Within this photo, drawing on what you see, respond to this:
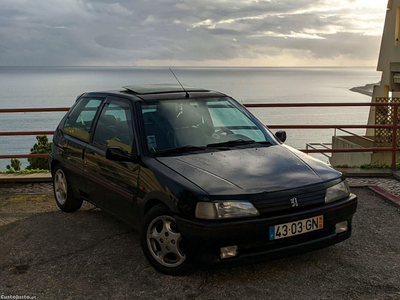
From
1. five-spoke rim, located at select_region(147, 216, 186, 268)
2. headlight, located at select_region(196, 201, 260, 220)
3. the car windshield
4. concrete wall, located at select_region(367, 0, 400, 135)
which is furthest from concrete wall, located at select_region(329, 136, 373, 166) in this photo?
headlight, located at select_region(196, 201, 260, 220)

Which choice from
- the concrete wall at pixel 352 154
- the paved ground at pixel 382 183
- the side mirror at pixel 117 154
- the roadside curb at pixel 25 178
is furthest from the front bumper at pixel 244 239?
the concrete wall at pixel 352 154

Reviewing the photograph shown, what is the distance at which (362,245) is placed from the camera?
4816mm

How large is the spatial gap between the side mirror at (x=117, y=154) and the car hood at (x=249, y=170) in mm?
350

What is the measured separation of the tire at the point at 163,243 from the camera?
3.97 metres

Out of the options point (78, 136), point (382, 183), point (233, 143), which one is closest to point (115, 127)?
point (78, 136)

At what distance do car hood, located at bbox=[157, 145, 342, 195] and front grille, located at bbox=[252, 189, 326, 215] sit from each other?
0.08 m

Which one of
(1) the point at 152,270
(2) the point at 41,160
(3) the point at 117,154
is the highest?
(3) the point at 117,154

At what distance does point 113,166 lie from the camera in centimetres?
480

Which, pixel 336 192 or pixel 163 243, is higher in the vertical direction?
pixel 336 192

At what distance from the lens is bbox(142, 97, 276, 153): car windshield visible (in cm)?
464

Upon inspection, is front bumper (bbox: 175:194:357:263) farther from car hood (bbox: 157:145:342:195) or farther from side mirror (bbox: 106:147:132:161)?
side mirror (bbox: 106:147:132:161)

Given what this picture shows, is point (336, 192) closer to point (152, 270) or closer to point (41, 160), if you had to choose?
point (152, 270)

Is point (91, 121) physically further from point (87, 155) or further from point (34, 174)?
point (34, 174)

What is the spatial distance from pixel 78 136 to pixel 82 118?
0.82 feet
